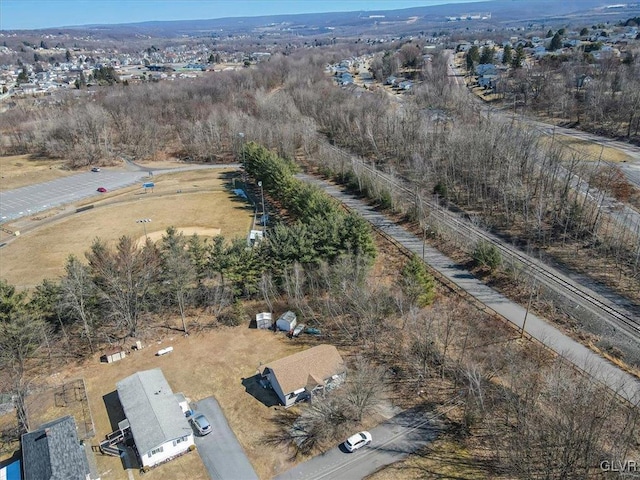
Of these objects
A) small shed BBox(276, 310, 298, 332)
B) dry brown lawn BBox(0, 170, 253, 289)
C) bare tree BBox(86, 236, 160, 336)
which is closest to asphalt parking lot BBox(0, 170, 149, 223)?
dry brown lawn BBox(0, 170, 253, 289)

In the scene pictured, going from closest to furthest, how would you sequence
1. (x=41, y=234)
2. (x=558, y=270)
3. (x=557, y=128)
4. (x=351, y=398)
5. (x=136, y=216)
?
(x=351, y=398), (x=558, y=270), (x=41, y=234), (x=136, y=216), (x=557, y=128)

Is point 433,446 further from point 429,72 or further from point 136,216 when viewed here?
point 429,72

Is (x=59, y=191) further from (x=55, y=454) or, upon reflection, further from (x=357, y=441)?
(x=357, y=441)

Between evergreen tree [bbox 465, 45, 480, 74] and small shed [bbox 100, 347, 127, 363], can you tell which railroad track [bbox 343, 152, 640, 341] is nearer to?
small shed [bbox 100, 347, 127, 363]

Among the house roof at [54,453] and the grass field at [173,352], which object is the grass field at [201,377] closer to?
the grass field at [173,352]

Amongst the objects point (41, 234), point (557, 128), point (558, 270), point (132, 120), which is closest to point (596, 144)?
point (557, 128)

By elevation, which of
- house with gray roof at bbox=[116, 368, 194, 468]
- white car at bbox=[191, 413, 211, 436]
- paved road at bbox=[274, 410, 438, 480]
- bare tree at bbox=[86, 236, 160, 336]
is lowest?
paved road at bbox=[274, 410, 438, 480]

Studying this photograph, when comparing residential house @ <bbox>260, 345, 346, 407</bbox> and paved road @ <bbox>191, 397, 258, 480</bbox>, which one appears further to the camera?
residential house @ <bbox>260, 345, 346, 407</bbox>

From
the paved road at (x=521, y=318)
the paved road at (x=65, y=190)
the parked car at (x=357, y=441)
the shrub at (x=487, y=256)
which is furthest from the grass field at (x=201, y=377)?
the paved road at (x=65, y=190)
